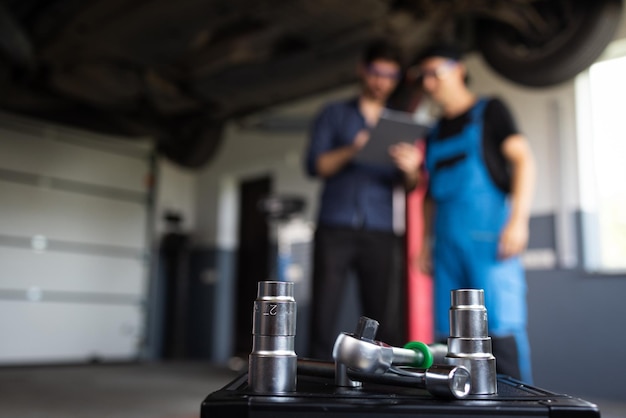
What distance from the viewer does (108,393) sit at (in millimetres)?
2965

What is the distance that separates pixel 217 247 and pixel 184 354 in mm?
1240

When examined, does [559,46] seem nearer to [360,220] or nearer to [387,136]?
[387,136]

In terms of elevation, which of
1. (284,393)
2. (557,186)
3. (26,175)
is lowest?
(284,393)

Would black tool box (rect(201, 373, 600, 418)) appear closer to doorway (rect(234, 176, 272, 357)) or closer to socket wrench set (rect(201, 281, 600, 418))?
socket wrench set (rect(201, 281, 600, 418))

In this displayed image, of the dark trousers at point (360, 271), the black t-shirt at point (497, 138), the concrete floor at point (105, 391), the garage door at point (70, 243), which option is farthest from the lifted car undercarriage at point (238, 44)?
the concrete floor at point (105, 391)

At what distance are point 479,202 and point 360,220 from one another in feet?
1.48

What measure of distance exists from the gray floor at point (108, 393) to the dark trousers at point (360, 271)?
0.76 metres

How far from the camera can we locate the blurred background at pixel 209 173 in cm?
286

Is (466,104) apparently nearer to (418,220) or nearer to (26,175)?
(418,220)

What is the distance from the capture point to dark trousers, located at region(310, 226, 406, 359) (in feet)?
6.37

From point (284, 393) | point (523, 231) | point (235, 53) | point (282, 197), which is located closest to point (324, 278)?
point (523, 231)

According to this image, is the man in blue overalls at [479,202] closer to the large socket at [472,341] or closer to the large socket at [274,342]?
the large socket at [472,341]

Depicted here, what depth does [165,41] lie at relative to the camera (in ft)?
10.8

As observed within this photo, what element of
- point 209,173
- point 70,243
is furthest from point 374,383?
point 209,173
